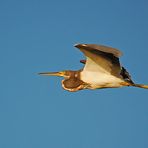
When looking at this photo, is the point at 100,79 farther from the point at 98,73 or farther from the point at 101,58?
the point at 101,58

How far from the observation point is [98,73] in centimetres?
1914

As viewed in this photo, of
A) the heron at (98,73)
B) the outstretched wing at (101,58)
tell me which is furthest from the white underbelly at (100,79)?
the outstretched wing at (101,58)

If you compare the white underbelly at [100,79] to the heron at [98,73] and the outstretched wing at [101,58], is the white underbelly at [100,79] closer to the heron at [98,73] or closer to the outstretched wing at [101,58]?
the heron at [98,73]

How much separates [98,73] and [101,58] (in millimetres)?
1242

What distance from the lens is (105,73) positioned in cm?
1895

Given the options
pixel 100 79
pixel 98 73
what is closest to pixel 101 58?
pixel 98 73

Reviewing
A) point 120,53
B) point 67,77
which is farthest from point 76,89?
point 120,53

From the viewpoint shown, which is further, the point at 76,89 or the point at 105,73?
the point at 76,89

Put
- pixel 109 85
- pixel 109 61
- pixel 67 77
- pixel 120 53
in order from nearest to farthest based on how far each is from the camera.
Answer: pixel 120 53 → pixel 109 61 → pixel 109 85 → pixel 67 77

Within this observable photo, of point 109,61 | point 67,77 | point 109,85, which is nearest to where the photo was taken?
point 109,61

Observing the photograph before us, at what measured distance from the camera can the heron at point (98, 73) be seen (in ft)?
55.6

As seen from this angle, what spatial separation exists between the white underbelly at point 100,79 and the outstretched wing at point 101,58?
178mm

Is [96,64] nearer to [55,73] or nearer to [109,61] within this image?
[109,61]

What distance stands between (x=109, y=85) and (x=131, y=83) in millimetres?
929
